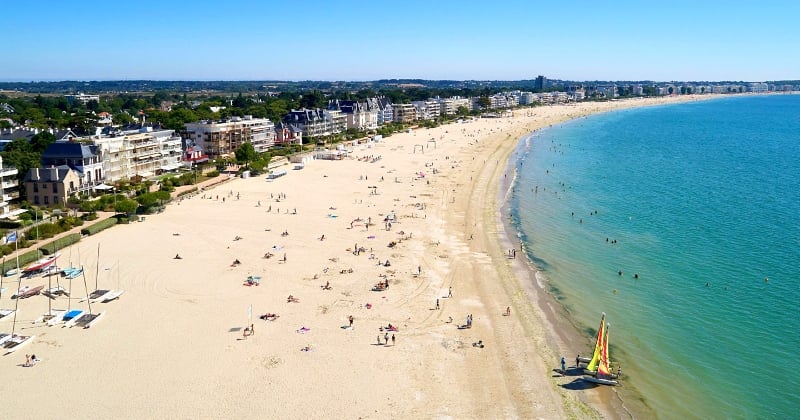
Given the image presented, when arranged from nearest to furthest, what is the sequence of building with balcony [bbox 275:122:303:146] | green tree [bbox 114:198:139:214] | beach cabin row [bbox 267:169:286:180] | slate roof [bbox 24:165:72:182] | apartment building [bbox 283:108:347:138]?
green tree [bbox 114:198:139:214], slate roof [bbox 24:165:72:182], beach cabin row [bbox 267:169:286:180], building with balcony [bbox 275:122:303:146], apartment building [bbox 283:108:347:138]

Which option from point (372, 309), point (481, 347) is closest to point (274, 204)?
point (372, 309)

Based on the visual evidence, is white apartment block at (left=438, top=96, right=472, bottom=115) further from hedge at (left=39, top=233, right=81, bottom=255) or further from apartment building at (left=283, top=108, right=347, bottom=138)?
hedge at (left=39, top=233, right=81, bottom=255)

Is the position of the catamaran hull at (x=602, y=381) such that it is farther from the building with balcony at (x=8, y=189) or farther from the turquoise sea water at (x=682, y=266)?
the building with balcony at (x=8, y=189)

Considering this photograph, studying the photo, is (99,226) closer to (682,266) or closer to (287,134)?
(682,266)

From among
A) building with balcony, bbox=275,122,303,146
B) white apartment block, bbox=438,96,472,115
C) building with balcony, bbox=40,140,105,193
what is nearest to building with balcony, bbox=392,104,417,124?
white apartment block, bbox=438,96,472,115

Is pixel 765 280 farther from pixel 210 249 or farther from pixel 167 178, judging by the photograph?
pixel 167 178
